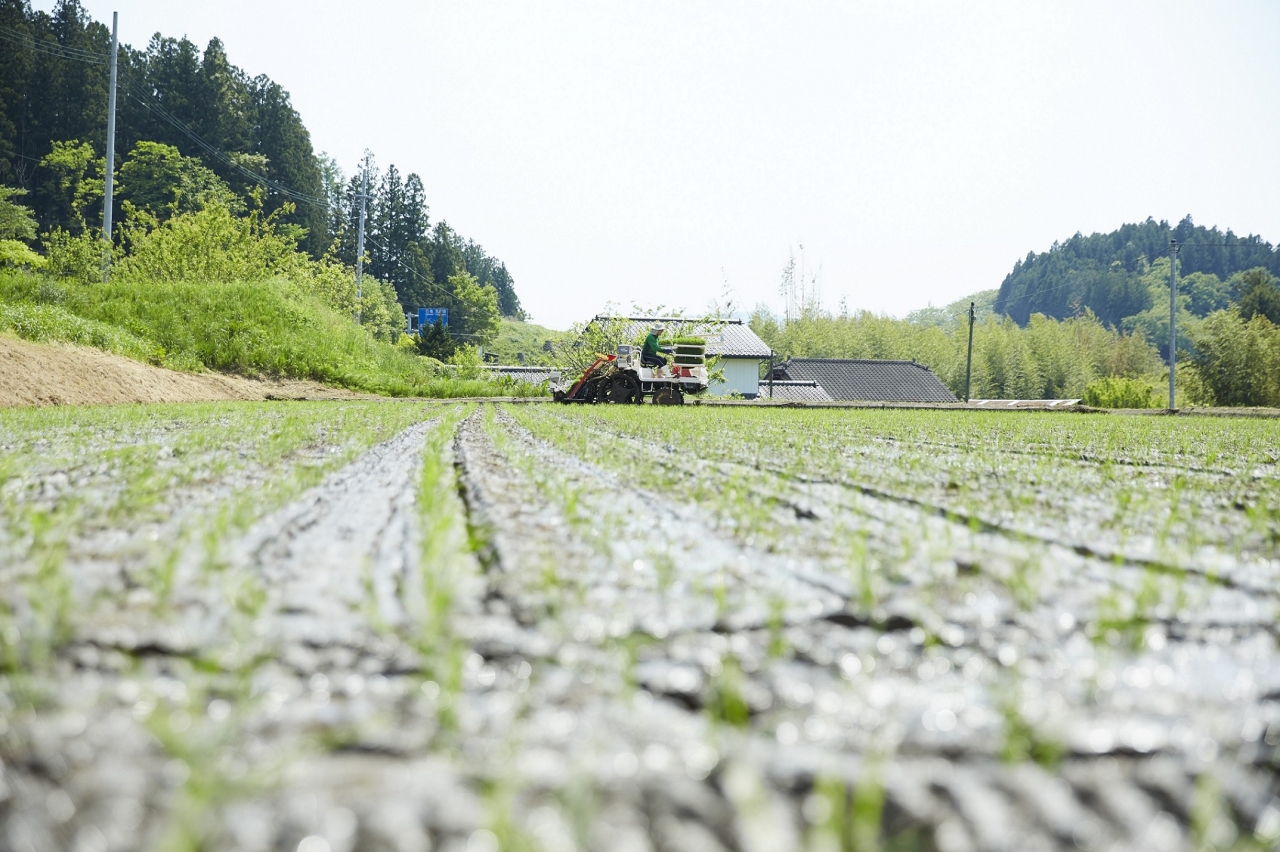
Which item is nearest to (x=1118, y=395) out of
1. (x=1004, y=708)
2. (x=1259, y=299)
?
(x=1259, y=299)

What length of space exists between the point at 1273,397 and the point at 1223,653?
42946 mm

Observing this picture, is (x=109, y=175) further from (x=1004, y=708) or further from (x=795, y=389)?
(x=795, y=389)

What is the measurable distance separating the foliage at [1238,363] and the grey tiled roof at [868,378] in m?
11.3

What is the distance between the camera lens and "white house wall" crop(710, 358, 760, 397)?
4131 centimetres

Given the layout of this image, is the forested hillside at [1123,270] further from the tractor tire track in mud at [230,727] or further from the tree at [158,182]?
the tractor tire track in mud at [230,727]

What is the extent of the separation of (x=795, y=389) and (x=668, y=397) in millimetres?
26991

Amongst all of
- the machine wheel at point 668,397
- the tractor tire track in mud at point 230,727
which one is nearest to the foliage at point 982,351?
the machine wheel at point 668,397

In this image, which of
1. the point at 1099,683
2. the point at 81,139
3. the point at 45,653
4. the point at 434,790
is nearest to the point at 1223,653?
the point at 1099,683

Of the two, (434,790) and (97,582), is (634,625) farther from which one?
(97,582)

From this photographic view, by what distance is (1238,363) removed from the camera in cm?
3662

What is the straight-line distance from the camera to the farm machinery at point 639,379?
1588 centimetres

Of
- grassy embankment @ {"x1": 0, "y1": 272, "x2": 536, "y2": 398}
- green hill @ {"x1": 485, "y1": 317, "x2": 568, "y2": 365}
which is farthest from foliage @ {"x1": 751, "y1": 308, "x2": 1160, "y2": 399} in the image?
grassy embankment @ {"x1": 0, "y1": 272, "x2": 536, "y2": 398}

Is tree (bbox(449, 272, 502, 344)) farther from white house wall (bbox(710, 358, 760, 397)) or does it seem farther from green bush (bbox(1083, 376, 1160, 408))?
green bush (bbox(1083, 376, 1160, 408))

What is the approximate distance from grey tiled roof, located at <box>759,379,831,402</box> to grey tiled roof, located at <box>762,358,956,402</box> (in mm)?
790
